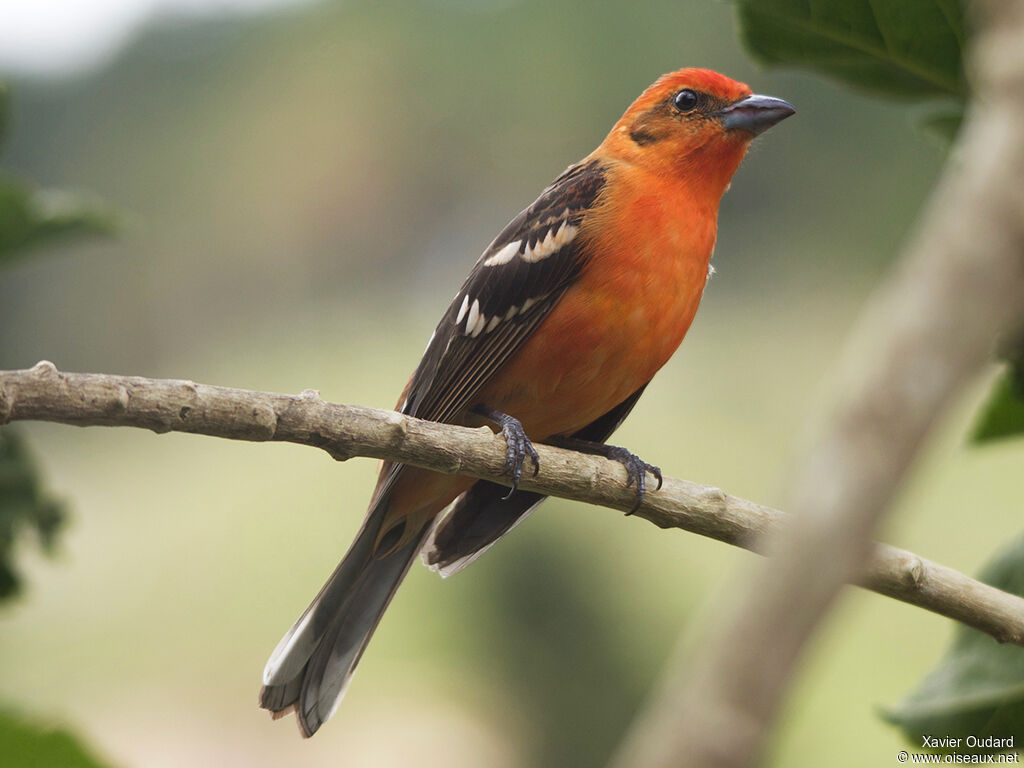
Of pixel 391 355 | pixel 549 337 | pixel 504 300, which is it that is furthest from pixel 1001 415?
pixel 391 355

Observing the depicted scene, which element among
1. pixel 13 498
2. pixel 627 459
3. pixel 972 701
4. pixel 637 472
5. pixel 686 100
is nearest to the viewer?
pixel 972 701

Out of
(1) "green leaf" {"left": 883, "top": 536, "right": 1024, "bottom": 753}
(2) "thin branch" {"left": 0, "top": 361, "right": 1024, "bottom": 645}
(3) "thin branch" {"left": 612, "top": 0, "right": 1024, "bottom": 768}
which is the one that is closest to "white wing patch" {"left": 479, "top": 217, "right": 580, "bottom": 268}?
(2) "thin branch" {"left": 0, "top": 361, "right": 1024, "bottom": 645}

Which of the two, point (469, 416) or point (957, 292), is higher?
point (469, 416)

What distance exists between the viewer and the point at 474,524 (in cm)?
436

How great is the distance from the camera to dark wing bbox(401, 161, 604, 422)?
397cm

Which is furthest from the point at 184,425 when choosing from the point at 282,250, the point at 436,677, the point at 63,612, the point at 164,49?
the point at 164,49

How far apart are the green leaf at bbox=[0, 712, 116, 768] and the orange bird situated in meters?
2.39

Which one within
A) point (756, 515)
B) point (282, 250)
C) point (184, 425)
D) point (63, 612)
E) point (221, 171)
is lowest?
point (63, 612)

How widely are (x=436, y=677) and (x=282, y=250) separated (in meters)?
14.5

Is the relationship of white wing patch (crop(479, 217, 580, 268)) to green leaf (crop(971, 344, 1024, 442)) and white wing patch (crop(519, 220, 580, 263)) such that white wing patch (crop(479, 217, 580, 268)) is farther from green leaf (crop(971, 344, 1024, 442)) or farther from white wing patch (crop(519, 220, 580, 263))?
green leaf (crop(971, 344, 1024, 442))

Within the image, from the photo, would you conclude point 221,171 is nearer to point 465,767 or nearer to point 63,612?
point 63,612

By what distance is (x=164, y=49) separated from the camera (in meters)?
25.1

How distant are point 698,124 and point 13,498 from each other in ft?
9.93

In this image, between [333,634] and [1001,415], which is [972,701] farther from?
[333,634]
